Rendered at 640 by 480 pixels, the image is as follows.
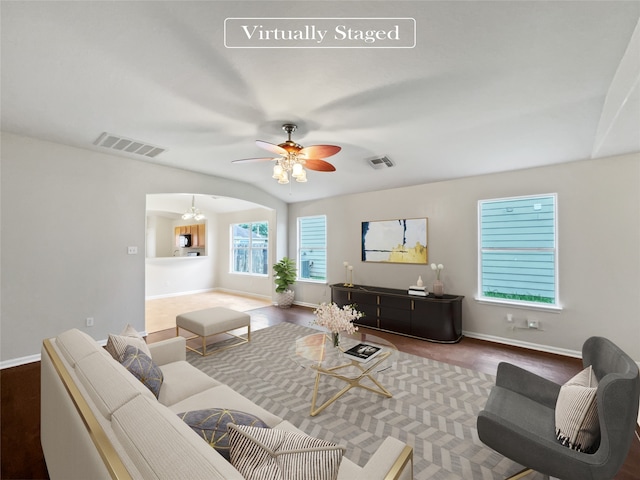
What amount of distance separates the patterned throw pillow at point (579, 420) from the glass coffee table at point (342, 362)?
1.18m

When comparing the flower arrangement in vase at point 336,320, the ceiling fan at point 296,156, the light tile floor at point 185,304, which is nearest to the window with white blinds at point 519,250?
the flower arrangement in vase at point 336,320

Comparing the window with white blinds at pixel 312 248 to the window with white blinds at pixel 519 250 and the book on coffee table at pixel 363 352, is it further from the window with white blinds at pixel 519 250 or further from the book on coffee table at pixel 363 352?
the book on coffee table at pixel 363 352

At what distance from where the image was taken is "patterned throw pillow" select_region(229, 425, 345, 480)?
2.63 feet

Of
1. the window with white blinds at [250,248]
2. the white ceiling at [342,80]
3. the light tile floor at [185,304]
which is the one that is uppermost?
the white ceiling at [342,80]

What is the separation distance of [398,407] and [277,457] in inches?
80.2

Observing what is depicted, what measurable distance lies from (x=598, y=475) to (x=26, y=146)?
5.84 m

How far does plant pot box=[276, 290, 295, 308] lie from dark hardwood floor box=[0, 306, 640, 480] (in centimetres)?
106

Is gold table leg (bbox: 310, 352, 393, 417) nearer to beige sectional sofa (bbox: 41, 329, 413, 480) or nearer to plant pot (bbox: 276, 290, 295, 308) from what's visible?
beige sectional sofa (bbox: 41, 329, 413, 480)

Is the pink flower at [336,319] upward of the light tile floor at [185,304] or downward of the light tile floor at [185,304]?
upward

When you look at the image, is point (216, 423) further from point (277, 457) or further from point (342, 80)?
point (342, 80)

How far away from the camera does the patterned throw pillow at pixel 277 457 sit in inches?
31.5

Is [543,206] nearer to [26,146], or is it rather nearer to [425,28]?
[425,28]

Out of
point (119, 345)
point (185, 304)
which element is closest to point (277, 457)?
point (119, 345)

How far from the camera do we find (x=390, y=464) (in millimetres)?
1102
